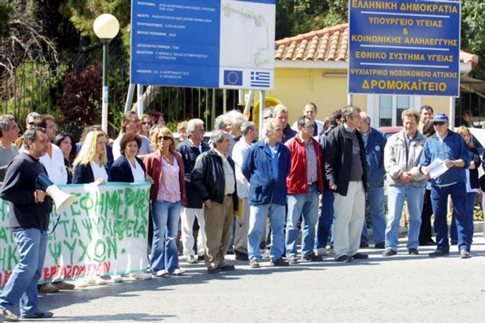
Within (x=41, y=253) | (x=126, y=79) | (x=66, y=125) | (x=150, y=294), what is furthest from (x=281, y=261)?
(x=126, y=79)

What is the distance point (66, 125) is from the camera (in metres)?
27.5

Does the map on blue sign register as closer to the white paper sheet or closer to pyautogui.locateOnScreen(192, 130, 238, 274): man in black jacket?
pyautogui.locateOnScreen(192, 130, 238, 274): man in black jacket

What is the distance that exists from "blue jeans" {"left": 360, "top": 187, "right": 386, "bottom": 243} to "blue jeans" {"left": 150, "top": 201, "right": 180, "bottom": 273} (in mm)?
4254

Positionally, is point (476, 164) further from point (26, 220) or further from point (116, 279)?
point (26, 220)

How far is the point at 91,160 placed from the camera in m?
13.5

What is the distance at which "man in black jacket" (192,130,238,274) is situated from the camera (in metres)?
14.2

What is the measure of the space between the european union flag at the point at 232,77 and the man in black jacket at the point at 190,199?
3.30m

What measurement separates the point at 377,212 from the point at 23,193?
7.70 m

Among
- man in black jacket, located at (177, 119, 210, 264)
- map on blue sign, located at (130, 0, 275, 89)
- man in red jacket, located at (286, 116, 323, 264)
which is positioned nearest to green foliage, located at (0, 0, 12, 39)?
map on blue sign, located at (130, 0, 275, 89)

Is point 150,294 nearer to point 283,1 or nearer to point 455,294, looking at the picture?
point 455,294

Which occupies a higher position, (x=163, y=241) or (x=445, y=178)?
(x=445, y=178)

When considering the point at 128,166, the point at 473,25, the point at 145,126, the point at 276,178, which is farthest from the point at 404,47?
the point at 473,25

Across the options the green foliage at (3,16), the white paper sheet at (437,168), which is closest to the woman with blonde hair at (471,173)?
the white paper sheet at (437,168)

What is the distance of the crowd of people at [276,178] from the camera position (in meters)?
13.9
